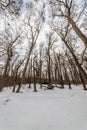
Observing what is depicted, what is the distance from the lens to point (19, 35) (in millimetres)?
21922

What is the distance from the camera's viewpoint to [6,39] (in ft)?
70.9

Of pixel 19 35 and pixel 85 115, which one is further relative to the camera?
pixel 19 35

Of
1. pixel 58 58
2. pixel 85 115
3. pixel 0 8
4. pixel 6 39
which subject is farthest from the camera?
pixel 58 58

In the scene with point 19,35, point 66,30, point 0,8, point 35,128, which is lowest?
point 35,128

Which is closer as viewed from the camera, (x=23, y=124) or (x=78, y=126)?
(x=78, y=126)

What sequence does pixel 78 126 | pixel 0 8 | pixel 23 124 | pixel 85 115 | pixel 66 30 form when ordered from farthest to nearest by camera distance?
1. pixel 66 30
2. pixel 85 115
3. pixel 23 124
4. pixel 78 126
5. pixel 0 8

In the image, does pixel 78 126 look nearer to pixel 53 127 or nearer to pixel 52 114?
pixel 53 127

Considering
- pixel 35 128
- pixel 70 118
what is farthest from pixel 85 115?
pixel 35 128

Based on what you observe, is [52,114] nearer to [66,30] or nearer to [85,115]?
[85,115]

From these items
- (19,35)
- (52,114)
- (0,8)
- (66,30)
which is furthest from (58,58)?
(0,8)

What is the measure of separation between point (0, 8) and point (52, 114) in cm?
600

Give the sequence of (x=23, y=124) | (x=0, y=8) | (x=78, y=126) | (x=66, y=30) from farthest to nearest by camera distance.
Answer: (x=66, y=30) < (x=23, y=124) < (x=78, y=126) < (x=0, y=8)

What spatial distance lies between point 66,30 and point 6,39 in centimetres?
924

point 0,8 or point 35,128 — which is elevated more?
point 0,8
